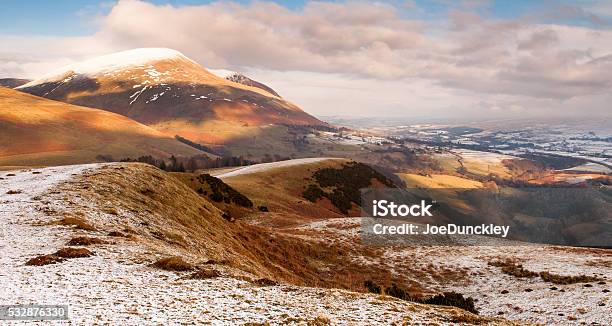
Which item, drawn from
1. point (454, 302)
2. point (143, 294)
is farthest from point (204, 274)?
point (454, 302)

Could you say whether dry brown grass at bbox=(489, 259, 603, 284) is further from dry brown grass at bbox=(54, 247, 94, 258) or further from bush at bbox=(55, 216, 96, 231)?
bush at bbox=(55, 216, 96, 231)

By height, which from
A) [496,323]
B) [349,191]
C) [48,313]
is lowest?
[349,191]

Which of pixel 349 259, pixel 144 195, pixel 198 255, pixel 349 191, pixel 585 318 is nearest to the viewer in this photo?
pixel 585 318

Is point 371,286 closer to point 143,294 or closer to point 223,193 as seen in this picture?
point 143,294

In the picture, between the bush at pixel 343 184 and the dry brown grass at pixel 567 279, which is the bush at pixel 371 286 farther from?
the bush at pixel 343 184

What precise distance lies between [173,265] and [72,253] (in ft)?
17.1

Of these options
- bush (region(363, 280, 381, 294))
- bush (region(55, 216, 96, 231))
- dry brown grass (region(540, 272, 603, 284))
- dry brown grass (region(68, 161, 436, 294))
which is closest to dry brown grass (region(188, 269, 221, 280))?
dry brown grass (region(68, 161, 436, 294))

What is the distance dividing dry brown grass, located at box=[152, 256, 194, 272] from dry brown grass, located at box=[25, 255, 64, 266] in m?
→ 4.71

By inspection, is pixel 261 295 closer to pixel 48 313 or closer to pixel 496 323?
pixel 48 313

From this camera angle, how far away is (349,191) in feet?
442

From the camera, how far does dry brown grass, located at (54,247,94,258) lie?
67.5 feet

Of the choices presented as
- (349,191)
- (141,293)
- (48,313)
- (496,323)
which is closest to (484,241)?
(496,323)

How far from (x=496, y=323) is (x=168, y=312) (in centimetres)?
1525

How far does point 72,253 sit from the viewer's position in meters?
20.7
